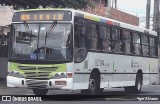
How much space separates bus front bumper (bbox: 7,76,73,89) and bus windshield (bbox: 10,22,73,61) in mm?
733

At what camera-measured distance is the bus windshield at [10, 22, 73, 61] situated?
52.7ft

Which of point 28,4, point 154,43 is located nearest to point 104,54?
point 154,43

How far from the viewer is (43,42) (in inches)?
640

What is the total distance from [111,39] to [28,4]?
8254mm

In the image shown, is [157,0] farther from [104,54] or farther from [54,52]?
[54,52]

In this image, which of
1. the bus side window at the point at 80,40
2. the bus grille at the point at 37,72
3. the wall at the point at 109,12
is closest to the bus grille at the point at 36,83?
the bus grille at the point at 37,72

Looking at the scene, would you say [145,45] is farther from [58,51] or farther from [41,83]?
[41,83]

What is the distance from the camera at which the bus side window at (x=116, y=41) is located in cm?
1975

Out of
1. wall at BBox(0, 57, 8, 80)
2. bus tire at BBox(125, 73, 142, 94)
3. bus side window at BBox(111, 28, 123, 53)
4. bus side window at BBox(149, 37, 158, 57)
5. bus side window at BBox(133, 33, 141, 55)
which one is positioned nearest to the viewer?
bus side window at BBox(111, 28, 123, 53)

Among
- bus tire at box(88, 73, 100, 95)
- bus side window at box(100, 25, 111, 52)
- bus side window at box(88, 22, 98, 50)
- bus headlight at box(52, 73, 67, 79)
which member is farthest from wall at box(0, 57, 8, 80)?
bus headlight at box(52, 73, 67, 79)

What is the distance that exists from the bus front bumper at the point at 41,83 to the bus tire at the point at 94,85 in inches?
71.1

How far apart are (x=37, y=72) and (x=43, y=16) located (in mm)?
2068

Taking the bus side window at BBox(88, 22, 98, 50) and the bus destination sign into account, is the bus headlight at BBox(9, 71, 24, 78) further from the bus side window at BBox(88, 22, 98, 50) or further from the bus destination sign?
the bus side window at BBox(88, 22, 98, 50)

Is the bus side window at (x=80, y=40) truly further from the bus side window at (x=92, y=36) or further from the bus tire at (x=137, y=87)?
the bus tire at (x=137, y=87)
